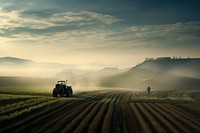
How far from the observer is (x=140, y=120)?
17.8 m

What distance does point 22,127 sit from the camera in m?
14.8

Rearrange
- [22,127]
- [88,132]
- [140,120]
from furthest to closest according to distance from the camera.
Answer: [140,120]
[22,127]
[88,132]

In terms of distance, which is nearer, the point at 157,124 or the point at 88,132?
the point at 88,132

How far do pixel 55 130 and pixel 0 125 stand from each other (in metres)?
3.28

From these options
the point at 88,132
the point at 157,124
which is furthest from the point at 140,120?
the point at 88,132

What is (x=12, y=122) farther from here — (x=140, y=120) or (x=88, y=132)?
(x=140, y=120)

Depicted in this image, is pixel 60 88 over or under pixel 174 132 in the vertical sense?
over

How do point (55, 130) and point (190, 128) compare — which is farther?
point (190, 128)

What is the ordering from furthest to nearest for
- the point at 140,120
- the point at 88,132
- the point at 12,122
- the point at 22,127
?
1. the point at 140,120
2. the point at 12,122
3. the point at 22,127
4. the point at 88,132

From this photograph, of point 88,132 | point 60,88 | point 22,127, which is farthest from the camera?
point 60,88

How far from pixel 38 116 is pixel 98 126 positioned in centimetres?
525

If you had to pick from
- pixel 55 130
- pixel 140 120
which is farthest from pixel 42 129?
pixel 140 120

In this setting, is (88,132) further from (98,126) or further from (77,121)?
(77,121)

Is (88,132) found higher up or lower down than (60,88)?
lower down
